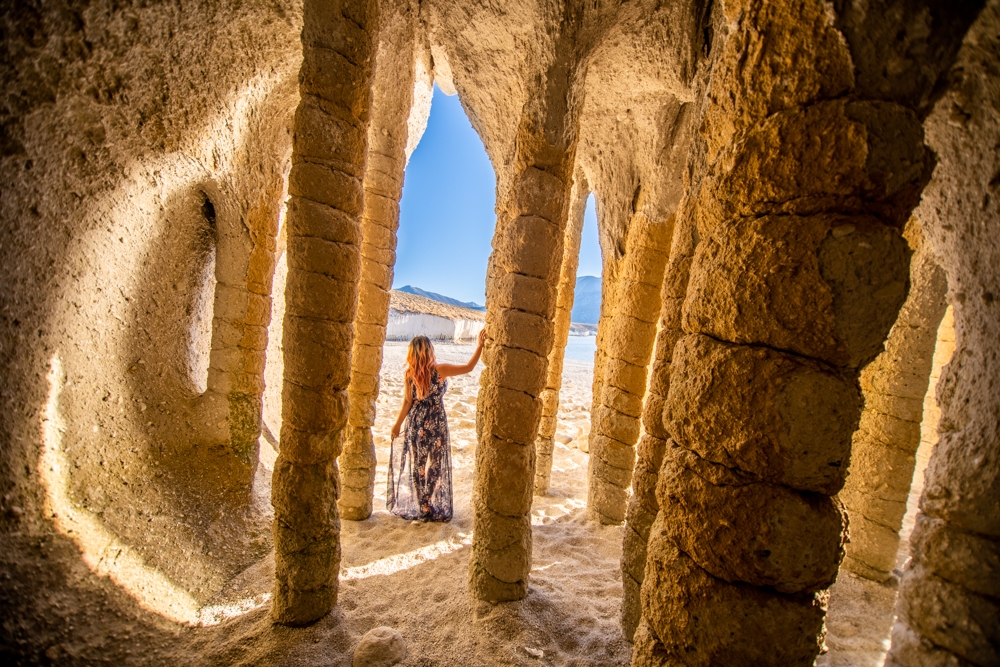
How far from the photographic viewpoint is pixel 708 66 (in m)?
3.76

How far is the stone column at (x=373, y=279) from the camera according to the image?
4969mm

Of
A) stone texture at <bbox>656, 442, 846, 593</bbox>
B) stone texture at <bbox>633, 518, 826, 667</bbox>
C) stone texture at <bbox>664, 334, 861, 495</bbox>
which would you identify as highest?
stone texture at <bbox>664, 334, 861, 495</bbox>

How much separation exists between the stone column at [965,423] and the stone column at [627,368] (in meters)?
2.94

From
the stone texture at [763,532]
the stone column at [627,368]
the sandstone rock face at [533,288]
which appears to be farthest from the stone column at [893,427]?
the stone texture at [763,532]

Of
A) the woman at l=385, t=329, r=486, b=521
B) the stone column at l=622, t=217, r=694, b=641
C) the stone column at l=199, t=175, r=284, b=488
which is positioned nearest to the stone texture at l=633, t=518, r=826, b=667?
the stone column at l=622, t=217, r=694, b=641

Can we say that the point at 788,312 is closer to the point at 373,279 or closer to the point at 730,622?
the point at 730,622

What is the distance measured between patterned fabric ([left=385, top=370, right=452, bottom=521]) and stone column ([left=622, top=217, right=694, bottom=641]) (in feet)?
8.75

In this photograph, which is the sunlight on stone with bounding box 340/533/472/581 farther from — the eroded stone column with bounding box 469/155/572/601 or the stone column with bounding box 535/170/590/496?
the stone column with bounding box 535/170/590/496

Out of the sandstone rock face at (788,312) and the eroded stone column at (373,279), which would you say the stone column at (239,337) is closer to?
the eroded stone column at (373,279)

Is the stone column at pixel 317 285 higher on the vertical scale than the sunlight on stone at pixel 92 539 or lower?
higher

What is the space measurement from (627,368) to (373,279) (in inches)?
136

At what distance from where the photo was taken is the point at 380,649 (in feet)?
9.28

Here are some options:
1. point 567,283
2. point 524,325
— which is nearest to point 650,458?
point 524,325

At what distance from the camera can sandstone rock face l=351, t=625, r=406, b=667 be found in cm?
278
